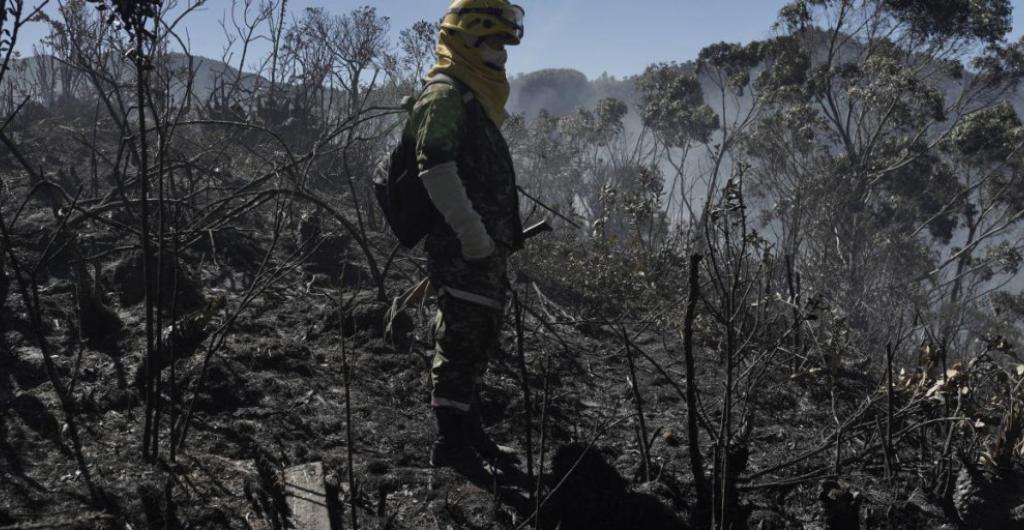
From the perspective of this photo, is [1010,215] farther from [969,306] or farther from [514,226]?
[514,226]

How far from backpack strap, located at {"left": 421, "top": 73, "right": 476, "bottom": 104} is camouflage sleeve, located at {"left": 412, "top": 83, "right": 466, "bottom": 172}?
0.02 m

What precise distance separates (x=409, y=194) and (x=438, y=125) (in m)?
0.27

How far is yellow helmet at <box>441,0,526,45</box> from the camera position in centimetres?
248

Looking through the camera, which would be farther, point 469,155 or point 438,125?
point 469,155

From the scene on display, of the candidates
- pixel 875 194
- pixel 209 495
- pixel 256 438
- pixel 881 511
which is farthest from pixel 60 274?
pixel 875 194

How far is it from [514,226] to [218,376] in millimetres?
1252

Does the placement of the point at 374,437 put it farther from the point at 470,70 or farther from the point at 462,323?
the point at 470,70

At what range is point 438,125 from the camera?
7.74 feet

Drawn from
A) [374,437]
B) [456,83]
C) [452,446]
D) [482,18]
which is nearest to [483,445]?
[452,446]

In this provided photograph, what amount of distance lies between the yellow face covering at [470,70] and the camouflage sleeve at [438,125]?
0.09m

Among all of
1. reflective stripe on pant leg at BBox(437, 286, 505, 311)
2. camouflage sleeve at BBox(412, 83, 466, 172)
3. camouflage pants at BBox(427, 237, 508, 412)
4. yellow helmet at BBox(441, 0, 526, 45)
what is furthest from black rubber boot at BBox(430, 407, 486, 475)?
yellow helmet at BBox(441, 0, 526, 45)

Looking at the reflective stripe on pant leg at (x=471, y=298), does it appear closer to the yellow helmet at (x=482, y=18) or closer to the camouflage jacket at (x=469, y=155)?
the camouflage jacket at (x=469, y=155)

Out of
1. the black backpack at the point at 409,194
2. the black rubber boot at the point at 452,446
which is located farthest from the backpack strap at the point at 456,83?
the black rubber boot at the point at 452,446

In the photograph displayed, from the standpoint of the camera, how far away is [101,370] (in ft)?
9.43
